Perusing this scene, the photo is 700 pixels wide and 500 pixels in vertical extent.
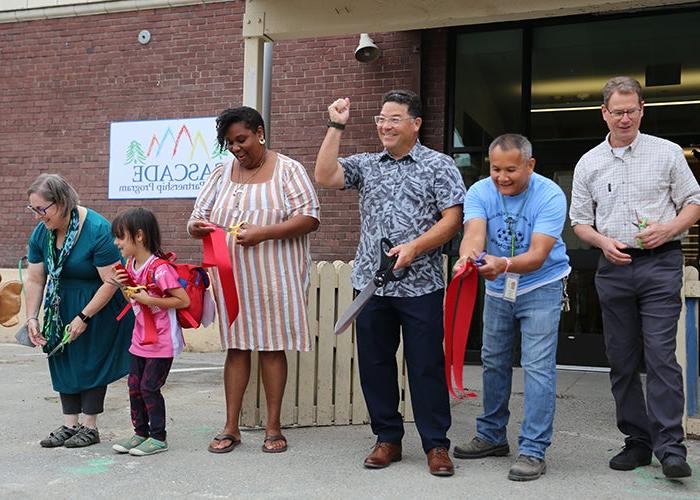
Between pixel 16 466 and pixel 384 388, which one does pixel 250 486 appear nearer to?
pixel 384 388

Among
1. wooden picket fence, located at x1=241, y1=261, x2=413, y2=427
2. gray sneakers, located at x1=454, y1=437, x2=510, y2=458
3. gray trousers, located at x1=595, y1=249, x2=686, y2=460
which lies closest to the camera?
gray trousers, located at x1=595, y1=249, x2=686, y2=460

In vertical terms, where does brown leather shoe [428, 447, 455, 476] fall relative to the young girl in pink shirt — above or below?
below

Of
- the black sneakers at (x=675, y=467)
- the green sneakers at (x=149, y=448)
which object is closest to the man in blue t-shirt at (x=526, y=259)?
the black sneakers at (x=675, y=467)

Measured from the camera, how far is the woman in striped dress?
4.39 metres

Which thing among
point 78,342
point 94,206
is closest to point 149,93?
point 94,206

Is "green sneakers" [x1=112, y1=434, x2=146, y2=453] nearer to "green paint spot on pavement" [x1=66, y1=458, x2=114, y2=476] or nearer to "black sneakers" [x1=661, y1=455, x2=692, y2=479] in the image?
"green paint spot on pavement" [x1=66, y1=458, x2=114, y2=476]

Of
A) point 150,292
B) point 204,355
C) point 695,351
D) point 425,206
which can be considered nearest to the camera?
point 425,206

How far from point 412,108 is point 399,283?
916 mm

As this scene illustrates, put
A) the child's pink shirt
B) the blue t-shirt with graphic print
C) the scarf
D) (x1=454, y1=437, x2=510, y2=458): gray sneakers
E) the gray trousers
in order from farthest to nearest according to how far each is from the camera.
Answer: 1. the scarf
2. the child's pink shirt
3. (x1=454, y1=437, x2=510, y2=458): gray sneakers
4. the blue t-shirt with graphic print
5. the gray trousers

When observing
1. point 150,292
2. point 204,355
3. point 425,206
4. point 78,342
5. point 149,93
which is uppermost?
point 149,93

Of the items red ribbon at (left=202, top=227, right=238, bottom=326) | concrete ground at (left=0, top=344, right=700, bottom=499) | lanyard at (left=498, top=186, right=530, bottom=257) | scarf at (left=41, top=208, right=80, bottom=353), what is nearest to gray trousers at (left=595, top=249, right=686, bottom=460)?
concrete ground at (left=0, top=344, right=700, bottom=499)

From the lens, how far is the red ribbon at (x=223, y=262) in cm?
423

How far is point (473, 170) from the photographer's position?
848cm

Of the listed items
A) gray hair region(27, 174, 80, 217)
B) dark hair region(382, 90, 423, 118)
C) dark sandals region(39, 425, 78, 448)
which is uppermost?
dark hair region(382, 90, 423, 118)
